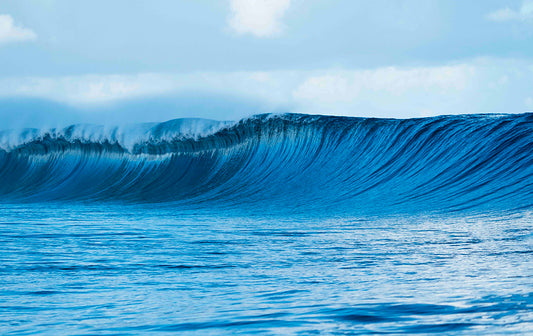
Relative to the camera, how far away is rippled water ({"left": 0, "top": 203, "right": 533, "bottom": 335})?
328 centimetres

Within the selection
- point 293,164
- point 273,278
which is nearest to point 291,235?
point 273,278

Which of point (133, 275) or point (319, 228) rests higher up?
point (319, 228)

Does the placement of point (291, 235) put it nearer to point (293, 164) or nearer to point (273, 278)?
point (273, 278)

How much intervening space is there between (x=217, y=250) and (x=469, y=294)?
2669 mm

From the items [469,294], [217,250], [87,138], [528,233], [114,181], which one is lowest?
[469,294]

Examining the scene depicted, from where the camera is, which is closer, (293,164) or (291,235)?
(291,235)

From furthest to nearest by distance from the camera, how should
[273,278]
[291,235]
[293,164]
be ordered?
1. [293,164]
2. [291,235]
3. [273,278]

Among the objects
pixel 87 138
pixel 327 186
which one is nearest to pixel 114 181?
Result: pixel 87 138

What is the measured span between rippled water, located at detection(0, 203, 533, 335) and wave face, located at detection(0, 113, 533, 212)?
2.70m

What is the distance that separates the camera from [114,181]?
17.7 metres

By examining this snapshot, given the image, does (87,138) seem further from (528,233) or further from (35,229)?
(528,233)

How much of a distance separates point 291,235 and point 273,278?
101 inches

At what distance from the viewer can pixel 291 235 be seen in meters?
7.14

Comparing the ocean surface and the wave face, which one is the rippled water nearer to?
the ocean surface
